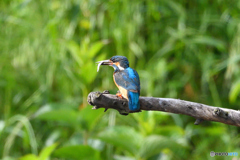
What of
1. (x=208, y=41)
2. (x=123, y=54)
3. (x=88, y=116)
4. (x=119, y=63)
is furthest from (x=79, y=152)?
(x=208, y=41)

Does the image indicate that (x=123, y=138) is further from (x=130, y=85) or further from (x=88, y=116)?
(x=130, y=85)

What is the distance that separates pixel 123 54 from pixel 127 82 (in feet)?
5.78

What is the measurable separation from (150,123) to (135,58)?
120 centimetres

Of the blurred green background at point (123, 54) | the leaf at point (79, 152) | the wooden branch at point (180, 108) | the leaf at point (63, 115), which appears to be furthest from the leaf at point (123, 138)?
the wooden branch at point (180, 108)

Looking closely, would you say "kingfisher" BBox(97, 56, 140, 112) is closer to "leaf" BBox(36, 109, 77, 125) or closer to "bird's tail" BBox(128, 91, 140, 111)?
"bird's tail" BBox(128, 91, 140, 111)

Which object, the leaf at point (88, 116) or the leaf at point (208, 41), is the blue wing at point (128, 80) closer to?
the leaf at point (88, 116)

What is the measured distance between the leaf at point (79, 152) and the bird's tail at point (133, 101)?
0.82 metres

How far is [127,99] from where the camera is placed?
1095 mm

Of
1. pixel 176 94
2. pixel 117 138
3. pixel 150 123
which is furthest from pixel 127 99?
pixel 176 94

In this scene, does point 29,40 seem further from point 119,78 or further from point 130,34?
point 119,78

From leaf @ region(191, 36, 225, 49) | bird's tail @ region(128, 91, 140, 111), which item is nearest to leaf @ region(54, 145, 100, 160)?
bird's tail @ region(128, 91, 140, 111)

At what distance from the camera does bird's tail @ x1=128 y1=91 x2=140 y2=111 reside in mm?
1030

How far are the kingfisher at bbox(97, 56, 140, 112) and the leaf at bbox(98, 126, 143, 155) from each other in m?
0.69

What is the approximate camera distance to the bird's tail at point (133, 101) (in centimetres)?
103
